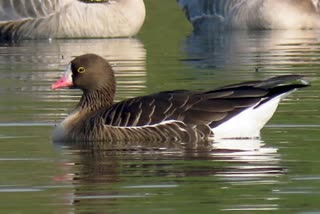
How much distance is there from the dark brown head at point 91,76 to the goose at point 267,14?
13.9 meters

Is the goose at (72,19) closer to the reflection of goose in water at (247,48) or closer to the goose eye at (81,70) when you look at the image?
the reflection of goose in water at (247,48)

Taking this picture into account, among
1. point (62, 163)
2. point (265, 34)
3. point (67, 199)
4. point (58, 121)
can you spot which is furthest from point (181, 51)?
point (67, 199)

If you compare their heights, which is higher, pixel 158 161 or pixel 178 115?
pixel 178 115

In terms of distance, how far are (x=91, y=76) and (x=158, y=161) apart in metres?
2.34

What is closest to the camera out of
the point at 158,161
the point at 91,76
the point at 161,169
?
the point at 161,169

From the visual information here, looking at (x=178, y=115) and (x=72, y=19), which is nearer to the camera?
(x=178, y=115)

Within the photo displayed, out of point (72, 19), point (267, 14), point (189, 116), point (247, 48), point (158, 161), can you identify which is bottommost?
point (247, 48)

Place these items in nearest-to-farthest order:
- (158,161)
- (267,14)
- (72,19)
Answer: (158,161) → (72,19) → (267,14)

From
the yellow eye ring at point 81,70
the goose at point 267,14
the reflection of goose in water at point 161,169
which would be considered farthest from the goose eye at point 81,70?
the goose at point 267,14

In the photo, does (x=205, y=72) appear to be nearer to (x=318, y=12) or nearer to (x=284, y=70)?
(x=284, y=70)

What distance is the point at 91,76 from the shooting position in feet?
46.8

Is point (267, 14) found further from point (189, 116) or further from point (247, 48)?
point (189, 116)

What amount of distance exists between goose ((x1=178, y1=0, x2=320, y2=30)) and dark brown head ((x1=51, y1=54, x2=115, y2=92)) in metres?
13.9

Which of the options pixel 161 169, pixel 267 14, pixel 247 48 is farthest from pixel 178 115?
pixel 267 14
